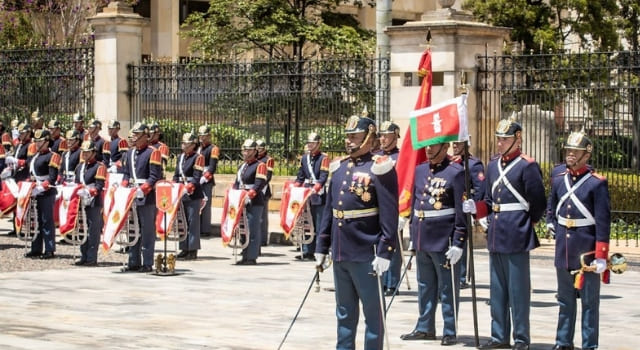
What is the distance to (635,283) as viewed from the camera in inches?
626

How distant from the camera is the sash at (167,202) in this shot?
16750 mm

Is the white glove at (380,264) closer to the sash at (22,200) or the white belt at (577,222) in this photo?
the white belt at (577,222)

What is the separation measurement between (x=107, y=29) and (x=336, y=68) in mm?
5079

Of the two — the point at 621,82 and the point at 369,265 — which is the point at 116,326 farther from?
the point at 621,82

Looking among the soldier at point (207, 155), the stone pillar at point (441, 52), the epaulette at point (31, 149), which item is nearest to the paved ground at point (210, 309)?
the soldier at point (207, 155)

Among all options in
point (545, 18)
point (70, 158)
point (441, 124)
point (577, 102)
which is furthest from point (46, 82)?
point (441, 124)

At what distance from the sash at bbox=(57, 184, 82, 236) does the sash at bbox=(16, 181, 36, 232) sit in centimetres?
105

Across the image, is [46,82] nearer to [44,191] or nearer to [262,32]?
[262,32]

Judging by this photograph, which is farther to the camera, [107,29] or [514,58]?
[107,29]

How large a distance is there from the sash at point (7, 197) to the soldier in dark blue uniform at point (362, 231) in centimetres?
1030

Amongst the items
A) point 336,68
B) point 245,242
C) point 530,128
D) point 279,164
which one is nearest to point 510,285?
point 245,242

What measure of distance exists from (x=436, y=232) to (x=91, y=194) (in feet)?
22.1

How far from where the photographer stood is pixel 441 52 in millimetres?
19109

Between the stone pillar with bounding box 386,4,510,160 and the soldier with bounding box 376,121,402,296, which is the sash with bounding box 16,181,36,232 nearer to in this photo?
the stone pillar with bounding box 386,4,510,160
